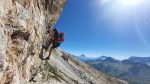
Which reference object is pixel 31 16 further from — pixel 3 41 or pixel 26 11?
pixel 3 41

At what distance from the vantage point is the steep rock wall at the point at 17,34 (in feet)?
48.9

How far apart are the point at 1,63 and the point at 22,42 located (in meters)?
4.93

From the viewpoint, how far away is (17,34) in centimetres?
1773

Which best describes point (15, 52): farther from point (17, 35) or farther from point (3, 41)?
point (3, 41)

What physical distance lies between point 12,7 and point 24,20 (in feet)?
6.81

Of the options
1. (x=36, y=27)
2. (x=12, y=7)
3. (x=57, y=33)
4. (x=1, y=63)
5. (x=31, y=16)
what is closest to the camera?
(x=1, y=63)

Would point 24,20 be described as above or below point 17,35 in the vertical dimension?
above

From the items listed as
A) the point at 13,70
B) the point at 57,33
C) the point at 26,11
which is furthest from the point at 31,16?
the point at 57,33

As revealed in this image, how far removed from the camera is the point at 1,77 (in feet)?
48.9

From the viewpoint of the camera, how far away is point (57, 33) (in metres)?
32.9

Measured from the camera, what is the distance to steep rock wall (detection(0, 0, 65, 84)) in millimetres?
14917

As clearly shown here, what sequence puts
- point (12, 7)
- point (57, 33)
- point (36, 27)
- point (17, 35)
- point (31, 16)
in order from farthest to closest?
point (57, 33) < point (36, 27) < point (31, 16) < point (17, 35) < point (12, 7)

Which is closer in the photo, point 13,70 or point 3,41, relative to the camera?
point 3,41

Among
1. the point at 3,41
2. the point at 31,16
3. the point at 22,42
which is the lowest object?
the point at 3,41
